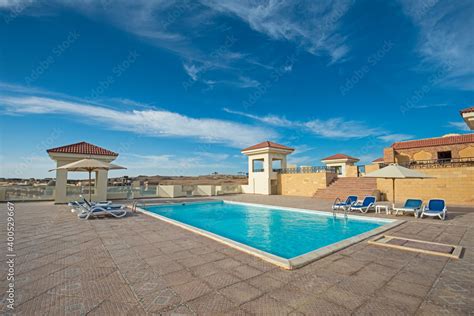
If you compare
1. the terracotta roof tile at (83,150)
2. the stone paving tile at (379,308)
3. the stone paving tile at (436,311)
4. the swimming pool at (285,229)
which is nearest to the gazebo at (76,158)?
the terracotta roof tile at (83,150)

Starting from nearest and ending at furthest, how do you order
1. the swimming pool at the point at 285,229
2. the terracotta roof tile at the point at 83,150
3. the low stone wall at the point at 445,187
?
the swimming pool at the point at 285,229
the low stone wall at the point at 445,187
the terracotta roof tile at the point at 83,150

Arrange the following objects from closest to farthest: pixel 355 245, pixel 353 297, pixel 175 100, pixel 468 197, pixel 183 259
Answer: pixel 353 297 < pixel 183 259 < pixel 355 245 < pixel 468 197 < pixel 175 100

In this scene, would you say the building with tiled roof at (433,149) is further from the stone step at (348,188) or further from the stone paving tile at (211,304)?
the stone paving tile at (211,304)

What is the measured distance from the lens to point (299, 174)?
2152 cm

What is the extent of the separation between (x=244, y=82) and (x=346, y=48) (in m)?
7.95

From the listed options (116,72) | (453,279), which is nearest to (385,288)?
(453,279)

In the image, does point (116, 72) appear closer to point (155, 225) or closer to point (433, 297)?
point (155, 225)

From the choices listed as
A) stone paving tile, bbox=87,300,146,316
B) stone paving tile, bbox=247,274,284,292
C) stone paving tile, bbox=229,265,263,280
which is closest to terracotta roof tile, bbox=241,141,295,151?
stone paving tile, bbox=229,265,263,280

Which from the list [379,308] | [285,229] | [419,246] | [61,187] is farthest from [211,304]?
[61,187]

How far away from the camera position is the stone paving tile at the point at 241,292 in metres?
2.79

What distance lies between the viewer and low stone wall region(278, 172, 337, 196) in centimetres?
1986

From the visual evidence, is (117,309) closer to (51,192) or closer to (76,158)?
(76,158)

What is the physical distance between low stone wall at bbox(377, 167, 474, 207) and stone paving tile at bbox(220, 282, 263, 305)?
1417 centimetres

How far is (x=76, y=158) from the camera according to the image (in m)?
14.6
